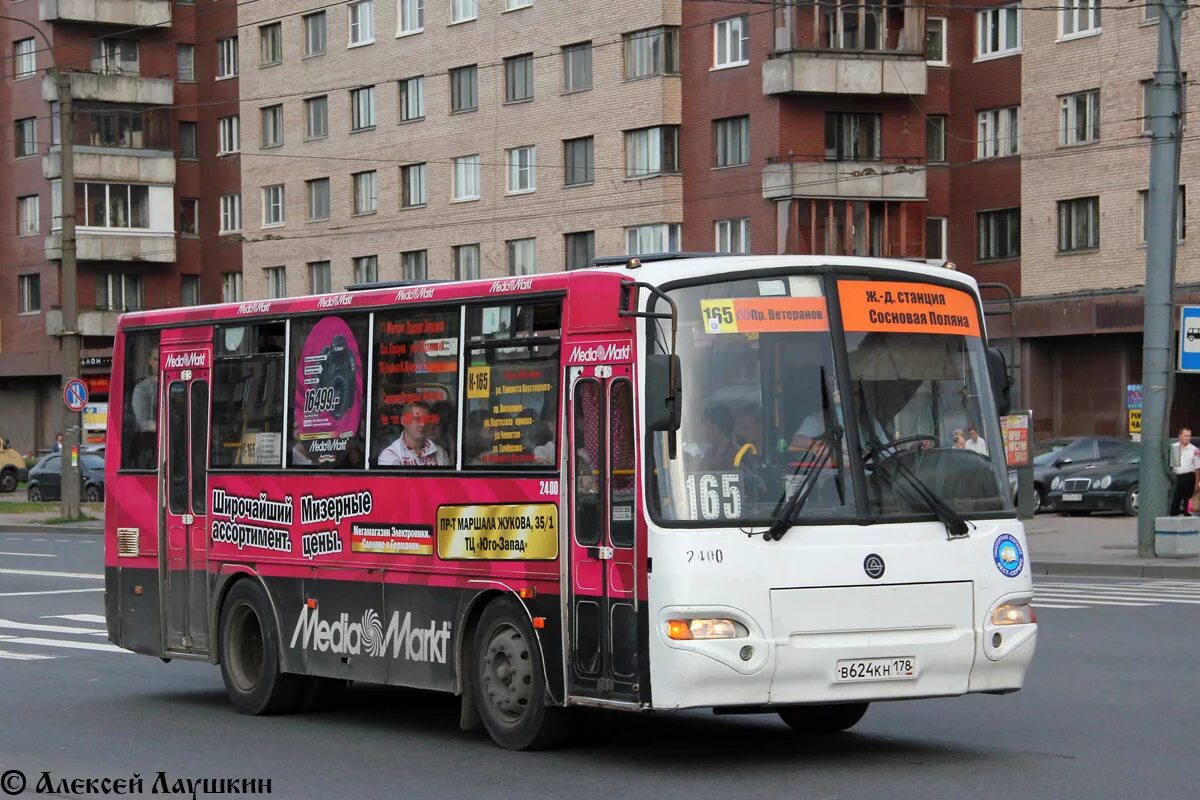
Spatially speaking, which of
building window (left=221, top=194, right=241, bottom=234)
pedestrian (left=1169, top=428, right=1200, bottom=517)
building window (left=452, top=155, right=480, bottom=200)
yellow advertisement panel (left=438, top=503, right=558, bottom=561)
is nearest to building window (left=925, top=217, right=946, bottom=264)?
building window (left=452, top=155, right=480, bottom=200)

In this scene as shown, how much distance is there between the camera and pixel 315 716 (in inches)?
510

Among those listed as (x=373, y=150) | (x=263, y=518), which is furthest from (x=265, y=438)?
(x=373, y=150)

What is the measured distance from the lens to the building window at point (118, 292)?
243 feet

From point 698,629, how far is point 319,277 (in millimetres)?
58074

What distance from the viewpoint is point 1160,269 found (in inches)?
1038

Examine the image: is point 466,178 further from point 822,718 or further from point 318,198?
point 822,718

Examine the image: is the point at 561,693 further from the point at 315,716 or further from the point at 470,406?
the point at 315,716

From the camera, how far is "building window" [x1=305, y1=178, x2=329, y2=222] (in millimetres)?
66125

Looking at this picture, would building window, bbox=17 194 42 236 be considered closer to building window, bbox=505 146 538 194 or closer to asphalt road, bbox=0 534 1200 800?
building window, bbox=505 146 538 194

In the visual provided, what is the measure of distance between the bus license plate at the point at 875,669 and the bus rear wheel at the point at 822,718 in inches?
52.2

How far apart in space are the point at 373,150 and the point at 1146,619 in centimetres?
4767

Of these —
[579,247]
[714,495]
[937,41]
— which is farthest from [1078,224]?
[714,495]

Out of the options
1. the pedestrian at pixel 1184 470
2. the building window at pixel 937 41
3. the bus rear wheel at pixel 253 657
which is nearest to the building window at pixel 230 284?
the building window at pixel 937 41

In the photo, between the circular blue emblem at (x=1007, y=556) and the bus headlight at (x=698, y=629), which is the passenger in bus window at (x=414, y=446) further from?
the circular blue emblem at (x=1007, y=556)
